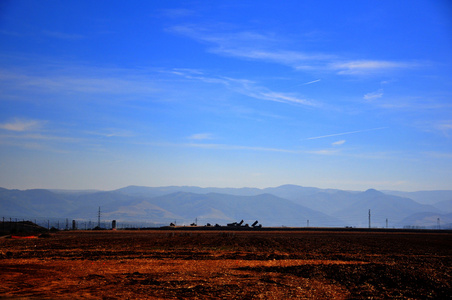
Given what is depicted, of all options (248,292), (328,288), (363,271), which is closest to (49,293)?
(248,292)

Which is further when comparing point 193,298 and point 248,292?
point 248,292

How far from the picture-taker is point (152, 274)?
25531 millimetres

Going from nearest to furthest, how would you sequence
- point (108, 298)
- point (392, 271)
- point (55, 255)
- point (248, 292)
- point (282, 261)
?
point (108, 298), point (248, 292), point (392, 271), point (282, 261), point (55, 255)

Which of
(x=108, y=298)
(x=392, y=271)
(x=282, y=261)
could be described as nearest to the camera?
(x=108, y=298)

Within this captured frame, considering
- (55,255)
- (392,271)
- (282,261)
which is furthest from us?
(55,255)

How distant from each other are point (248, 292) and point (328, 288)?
13.2 feet

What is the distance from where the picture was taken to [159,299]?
1919cm

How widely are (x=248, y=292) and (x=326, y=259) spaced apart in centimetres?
1558

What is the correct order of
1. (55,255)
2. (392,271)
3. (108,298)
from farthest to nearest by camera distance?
(55,255) → (392,271) → (108,298)

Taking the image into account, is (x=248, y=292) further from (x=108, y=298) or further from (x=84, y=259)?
(x=84, y=259)

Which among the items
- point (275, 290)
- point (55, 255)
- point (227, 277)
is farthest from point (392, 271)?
point (55, 255)

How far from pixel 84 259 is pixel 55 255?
477 cm

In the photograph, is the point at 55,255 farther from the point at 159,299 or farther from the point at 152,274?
the point at 159,299

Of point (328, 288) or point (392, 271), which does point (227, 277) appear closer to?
point (328, 288)
